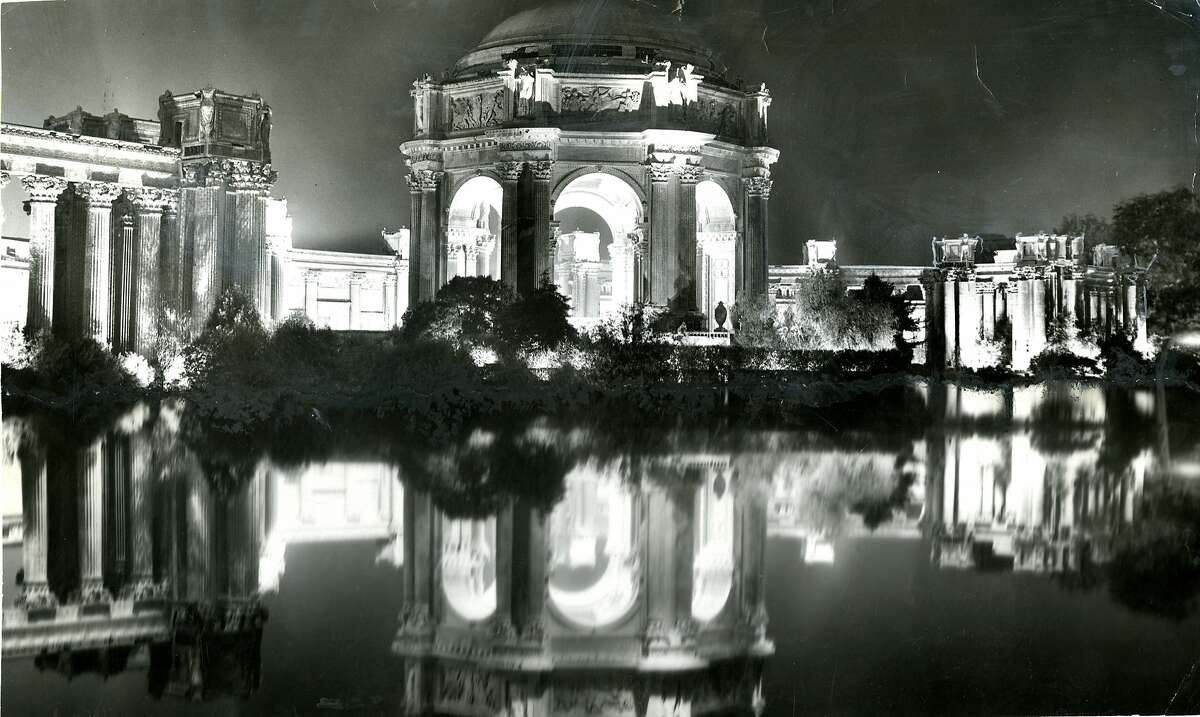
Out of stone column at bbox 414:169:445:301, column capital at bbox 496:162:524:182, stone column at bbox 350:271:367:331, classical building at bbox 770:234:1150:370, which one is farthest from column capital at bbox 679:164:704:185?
stone column at bbox 350:271:367:331

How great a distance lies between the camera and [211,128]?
13.3m

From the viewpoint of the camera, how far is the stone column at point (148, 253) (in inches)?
552

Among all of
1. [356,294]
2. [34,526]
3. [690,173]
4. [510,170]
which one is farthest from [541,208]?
[34,526]

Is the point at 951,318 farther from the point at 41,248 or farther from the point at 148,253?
the point at 41,248

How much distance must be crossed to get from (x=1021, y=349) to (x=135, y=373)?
11.6 metres

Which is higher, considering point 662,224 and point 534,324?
point 662,224

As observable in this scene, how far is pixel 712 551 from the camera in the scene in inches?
319

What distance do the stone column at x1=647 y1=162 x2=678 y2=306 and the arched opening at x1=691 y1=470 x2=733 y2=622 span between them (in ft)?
32.7

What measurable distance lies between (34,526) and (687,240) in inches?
537

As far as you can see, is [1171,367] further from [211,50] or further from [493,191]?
[493,191]

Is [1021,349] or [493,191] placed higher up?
[493,191]

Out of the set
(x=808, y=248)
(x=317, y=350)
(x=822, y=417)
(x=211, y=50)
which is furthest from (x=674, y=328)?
(x=211, y=50)

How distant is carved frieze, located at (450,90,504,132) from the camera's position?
19.8 m

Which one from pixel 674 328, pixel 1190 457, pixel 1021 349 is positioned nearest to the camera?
pixel 1190 457
